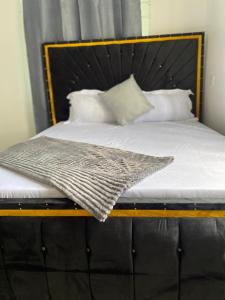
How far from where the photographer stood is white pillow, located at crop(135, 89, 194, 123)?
2.63 metres

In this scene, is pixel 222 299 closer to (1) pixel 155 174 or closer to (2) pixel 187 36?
(1) pixel 155 174

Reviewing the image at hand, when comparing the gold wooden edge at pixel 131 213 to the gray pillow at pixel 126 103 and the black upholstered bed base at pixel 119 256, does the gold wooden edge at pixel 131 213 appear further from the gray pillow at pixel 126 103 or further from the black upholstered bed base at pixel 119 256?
the gray pillow at pixel 126 103

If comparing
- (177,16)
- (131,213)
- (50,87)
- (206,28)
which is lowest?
(131,213)

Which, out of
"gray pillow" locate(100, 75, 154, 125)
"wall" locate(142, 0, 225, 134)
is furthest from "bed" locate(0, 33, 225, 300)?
"wall" locate(142, 0, 225, 134)

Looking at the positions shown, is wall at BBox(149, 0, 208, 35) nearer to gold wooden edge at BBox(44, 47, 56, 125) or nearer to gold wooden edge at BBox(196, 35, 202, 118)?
gold wooden edge at BBox(196, 35, 202, 118)

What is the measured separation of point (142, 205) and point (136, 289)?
16.4 inches

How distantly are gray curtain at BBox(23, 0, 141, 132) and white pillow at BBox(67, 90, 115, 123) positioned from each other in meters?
0.71

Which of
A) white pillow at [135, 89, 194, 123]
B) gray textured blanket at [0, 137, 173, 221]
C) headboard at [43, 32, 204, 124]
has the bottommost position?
gray textured blanket at [0, 137, 173, 221]

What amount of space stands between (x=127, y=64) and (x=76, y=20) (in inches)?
29.4

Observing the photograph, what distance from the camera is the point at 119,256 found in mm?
1176

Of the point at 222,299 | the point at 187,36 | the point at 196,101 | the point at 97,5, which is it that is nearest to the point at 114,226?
the point at 222,299

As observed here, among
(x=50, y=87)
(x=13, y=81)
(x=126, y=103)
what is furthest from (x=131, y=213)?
(x=13, y=81)

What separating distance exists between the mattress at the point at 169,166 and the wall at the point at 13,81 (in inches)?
45.6

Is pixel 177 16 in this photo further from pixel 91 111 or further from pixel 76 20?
pixel 91 111
